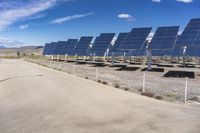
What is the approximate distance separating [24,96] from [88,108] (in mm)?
5392

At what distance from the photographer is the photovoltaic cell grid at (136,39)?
45.0 meters

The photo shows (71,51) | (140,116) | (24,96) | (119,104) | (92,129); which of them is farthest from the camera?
(71,51)

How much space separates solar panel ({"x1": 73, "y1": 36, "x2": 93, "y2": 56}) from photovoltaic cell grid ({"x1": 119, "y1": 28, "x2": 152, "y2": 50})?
2088 centimetres

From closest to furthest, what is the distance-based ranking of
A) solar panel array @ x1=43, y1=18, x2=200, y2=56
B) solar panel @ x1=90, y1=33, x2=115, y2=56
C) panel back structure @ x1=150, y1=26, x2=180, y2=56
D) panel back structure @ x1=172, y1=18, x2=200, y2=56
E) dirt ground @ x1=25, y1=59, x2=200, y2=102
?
dirt ground @ x1=25, y1=59, x2=200, y2=102
panel back structure @ x1=172, y1=18, x2=200, y2=56
panel back structure @ x1=150, y1=26, x2=180, y2=56
solar panel array @ x1=43, y1=18, x2=200, y2=56
solar panel @ x1=90, y1=33, x2=115, y2=56

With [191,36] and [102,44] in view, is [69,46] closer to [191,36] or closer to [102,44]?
[102,44]

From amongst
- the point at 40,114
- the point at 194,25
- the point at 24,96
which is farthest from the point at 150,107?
the point at 194,25

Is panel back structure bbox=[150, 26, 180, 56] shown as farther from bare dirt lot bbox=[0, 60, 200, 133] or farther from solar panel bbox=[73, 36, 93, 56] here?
solar panel bbox=[73, 36, 93, 56]

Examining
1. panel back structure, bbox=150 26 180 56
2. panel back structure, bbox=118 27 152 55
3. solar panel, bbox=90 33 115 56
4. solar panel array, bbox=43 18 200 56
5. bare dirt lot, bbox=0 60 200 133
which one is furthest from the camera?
solar panel, bbox=90 33 115 56

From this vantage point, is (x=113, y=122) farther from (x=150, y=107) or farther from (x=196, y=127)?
(x=150, y=107)

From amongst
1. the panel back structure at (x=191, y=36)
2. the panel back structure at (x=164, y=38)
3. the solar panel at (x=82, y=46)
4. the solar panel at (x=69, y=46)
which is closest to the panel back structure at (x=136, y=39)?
the panel back structure at (x=164, y=38)

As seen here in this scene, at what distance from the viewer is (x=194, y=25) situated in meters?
41.7

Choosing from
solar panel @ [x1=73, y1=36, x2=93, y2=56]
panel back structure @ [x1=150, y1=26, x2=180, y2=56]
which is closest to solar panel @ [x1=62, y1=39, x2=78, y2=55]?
solar panel @ [x1=73, y1=36, x2=93, y2=56]

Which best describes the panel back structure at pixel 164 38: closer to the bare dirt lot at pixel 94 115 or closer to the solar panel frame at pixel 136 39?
the solar panel frame at pixel 136 39

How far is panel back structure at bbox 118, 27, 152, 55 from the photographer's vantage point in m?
45.0
